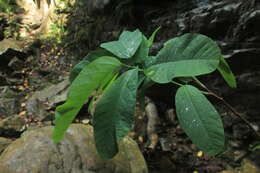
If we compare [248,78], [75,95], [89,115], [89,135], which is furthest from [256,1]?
[89,115]

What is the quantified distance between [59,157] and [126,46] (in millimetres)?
1159

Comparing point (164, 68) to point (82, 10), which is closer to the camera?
point (164, 68)

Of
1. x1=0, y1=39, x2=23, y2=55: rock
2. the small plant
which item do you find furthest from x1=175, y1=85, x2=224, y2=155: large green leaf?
x1=0, y1=39, x2=23, y2=55: rock

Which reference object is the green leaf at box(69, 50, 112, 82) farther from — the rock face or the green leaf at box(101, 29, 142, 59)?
the rock face

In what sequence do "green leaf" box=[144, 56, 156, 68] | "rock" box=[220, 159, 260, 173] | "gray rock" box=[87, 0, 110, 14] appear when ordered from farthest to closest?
"gray rock" box=[87, 0, 110, 14]
"rock" box=[220, 159, 260, 173]
"green leaf" box=[144, 56, 156, 68]

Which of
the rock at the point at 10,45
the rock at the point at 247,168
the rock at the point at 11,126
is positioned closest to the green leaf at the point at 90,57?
the rock at the point at 247,168

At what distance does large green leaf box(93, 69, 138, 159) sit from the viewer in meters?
0.54

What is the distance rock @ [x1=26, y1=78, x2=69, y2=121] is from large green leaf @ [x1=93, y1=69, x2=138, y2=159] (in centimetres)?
272

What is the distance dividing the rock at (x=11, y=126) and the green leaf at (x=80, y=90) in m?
2.62

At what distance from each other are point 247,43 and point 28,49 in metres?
4.07

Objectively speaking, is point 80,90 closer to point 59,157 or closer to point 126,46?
point 126,46

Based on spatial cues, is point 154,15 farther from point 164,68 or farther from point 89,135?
point 164,68

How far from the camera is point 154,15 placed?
263 cm

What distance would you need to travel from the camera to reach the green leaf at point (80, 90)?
1.60 feet
